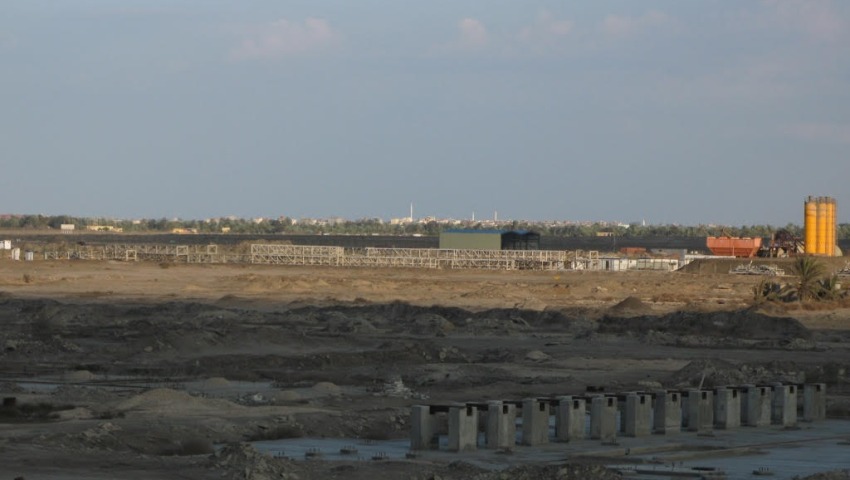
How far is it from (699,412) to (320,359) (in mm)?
11322

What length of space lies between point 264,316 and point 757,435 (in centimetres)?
2587

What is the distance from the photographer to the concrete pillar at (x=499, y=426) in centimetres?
1798

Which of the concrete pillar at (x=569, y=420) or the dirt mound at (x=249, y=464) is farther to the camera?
the concrete pillar at (x=569, y=420)

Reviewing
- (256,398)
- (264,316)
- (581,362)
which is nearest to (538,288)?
(264,316)

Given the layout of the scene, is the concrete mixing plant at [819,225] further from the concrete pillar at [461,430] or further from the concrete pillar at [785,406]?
the concrete pillar at [461,430]

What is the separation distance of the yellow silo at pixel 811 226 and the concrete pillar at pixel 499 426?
205 feet

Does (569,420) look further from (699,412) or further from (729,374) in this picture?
(729,374)

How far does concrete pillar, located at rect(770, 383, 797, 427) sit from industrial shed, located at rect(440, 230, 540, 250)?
228 feet

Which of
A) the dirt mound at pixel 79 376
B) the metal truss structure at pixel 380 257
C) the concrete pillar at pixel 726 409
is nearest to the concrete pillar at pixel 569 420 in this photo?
the concrete pillar at pixel 726 409

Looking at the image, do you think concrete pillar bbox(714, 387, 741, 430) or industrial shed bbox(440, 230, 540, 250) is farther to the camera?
industrial shed bbox(440, 230, 540, 250)

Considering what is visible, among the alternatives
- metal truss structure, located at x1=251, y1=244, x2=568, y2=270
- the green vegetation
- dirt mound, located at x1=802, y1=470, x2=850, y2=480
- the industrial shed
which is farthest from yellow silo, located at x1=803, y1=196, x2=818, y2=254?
dirt mound, located at x1=802, y1=470, x2=850, y2=480

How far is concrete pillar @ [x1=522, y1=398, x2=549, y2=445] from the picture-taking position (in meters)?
18.4

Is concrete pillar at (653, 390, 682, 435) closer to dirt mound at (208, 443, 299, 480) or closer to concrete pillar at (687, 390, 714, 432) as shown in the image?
concrete pillar at (687, 390, 714, 432)

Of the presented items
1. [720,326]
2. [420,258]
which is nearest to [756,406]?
[720,326]
